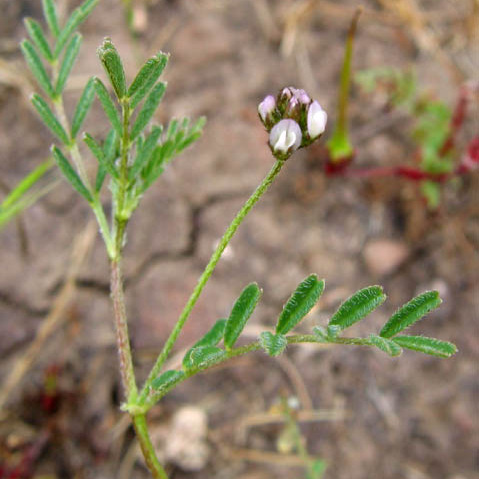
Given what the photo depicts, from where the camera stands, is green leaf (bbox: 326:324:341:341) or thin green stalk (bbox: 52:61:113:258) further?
thin green stalk (bbox: 52:61:113:258)

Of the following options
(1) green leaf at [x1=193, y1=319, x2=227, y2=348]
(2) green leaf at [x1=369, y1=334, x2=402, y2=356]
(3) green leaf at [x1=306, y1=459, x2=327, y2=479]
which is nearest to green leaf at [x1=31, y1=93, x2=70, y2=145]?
(1) green leaf at [x1=193, y1=319, x2=227, y2=348]

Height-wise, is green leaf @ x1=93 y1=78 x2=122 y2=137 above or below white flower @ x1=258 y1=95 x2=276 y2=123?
below

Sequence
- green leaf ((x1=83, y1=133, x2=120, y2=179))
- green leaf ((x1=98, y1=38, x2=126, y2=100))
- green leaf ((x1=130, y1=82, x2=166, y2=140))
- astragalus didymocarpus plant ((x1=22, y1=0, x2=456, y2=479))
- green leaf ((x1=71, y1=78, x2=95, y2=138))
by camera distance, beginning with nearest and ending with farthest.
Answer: green leaf ((x1=98, y1=38, x2=126, y2=100))
astragalus didymocarpus plant ((x1=22, y1=0, x2=456, y2=479))
green leaf ((x1=83, y1=133, x2=120, y2=179))
green leaf ((x1=130, y1=82, x2=166, y2=140))
green leaf ((x1=71, y1=78, x2=95, y2=138))

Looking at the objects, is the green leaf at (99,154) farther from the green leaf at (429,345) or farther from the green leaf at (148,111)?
the green leaf at (429,345)

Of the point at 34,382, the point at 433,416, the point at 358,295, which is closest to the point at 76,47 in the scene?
the point at 358,295

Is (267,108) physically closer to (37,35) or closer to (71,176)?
(71,176)

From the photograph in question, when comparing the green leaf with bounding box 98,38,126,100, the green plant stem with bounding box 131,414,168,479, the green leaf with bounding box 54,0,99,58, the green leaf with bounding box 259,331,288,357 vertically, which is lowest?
the green plant stem with bounding box 131,414,168,479

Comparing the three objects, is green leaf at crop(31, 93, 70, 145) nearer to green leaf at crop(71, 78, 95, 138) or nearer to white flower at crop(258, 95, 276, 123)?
green leaf at crop(71, 78, 95, 138)

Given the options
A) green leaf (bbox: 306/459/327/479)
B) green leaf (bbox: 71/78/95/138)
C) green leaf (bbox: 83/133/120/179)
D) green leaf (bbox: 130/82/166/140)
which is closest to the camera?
green leaf (bbox: 83/133/120/179)
